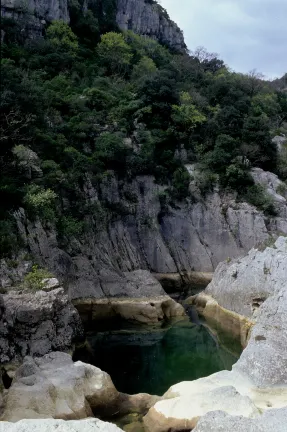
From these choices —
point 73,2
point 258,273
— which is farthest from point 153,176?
point 73,2

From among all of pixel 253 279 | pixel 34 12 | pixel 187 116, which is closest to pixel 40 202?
pixel 253 279

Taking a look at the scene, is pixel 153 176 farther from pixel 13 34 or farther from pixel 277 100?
pixel 277 100

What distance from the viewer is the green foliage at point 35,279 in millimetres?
17547

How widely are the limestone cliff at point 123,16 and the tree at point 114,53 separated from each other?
5.34 m

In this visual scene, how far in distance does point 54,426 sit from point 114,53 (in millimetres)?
46186

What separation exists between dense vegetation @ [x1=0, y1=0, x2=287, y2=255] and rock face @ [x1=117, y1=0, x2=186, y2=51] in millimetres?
10775

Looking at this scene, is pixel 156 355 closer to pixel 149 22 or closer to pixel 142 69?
pixel 142 69

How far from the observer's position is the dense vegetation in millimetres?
23453

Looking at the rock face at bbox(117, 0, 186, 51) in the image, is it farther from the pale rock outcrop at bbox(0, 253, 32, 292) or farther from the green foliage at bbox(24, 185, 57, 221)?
the pale rock outcrop at bbox(0, 253, 32, 292)

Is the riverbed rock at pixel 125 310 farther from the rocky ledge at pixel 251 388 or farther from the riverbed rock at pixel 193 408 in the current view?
the riverbed rock at pixel 193 408

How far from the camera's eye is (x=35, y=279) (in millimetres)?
18000

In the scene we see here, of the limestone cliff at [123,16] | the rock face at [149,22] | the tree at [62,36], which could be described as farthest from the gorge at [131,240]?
the rock face at [149,22]

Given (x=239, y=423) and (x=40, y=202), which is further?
(x=40, y=202)

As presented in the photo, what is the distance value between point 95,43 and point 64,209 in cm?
3332
